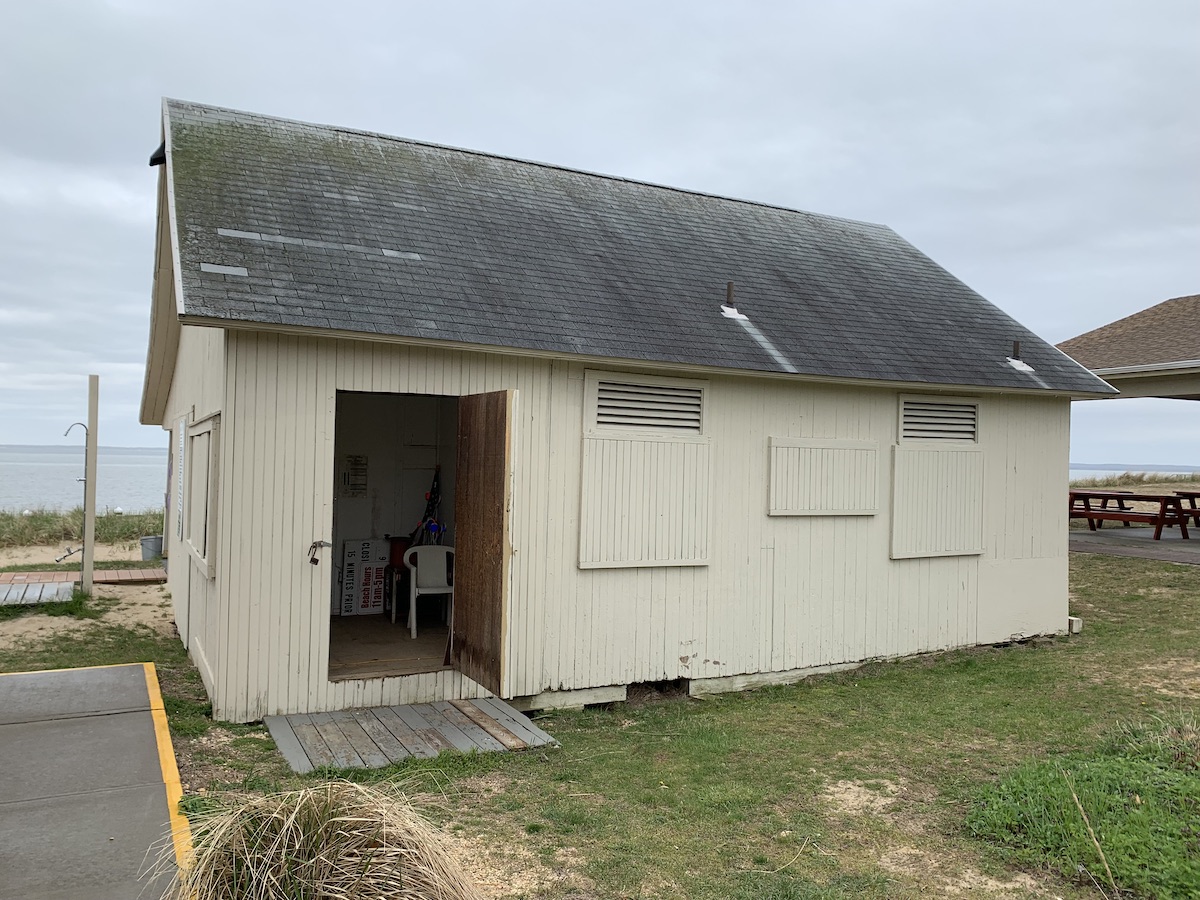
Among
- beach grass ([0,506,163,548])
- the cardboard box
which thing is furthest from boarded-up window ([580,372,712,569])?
beach grass ([0,506,163,548])

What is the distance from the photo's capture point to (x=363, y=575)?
10.0m

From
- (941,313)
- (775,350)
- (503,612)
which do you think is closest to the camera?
(503,612)

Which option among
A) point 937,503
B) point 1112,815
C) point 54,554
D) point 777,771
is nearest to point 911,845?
point 1112,815

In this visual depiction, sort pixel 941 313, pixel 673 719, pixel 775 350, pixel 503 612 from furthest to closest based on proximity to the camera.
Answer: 1. pixel 941 313
2. pixel 775 350
3. pixel 673 719
4. pixel 503 612

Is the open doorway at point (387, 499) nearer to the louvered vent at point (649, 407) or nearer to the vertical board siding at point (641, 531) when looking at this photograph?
the vertical board siding at point (641, 531)

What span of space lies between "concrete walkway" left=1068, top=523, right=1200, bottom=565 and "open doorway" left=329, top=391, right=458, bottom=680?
10.3m

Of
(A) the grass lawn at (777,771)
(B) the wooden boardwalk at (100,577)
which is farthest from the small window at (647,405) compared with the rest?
(B) the wooden boardwalk at (100,577)

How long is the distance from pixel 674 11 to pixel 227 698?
11.8 metres

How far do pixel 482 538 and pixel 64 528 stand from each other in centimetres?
1608

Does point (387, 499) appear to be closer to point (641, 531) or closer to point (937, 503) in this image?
point (641, 531)

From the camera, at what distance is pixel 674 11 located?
13766mm

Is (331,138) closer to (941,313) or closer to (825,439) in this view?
(825,439)

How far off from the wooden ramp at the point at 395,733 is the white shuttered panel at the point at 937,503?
4.23 m

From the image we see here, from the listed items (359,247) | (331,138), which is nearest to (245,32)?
(331,138)
